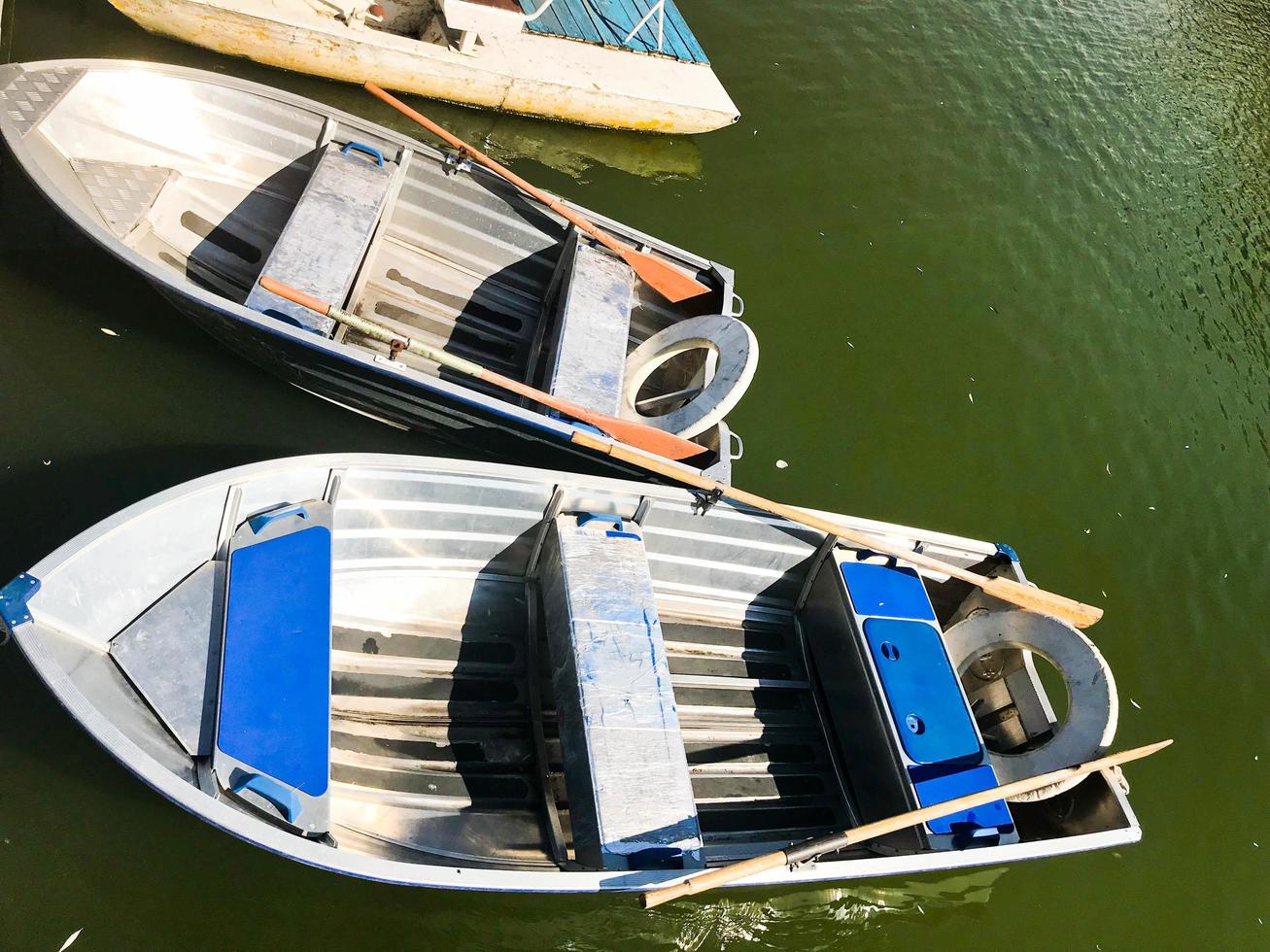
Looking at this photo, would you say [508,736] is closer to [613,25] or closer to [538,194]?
[538,194]

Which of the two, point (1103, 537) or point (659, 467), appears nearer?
point (659, 467)

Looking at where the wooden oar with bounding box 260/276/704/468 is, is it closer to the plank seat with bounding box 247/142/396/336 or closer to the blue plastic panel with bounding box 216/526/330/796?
the plank seat with bounding box 247/142/396/336

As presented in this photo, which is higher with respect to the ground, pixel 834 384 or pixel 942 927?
pixel 834 384

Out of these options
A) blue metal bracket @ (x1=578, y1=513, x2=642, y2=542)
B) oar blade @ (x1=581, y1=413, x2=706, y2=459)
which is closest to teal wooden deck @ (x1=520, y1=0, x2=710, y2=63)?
oar blade @ (x1=581, y1=413, x2=706, y2=459)

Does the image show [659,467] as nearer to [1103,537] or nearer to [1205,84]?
[1103,537]

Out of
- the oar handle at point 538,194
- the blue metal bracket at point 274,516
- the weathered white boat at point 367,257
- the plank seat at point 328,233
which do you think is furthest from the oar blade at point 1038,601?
the plank seat at point 328,233

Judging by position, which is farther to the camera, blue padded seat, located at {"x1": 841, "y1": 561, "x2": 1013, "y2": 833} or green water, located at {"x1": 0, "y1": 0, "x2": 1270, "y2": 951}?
blue padded seat, located at {"x1": 841, "y1": 561, "x2": 1013, "y2": 833}

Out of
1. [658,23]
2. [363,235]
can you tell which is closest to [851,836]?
[363,235]

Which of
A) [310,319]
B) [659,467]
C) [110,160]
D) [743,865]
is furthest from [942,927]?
[110,160]
